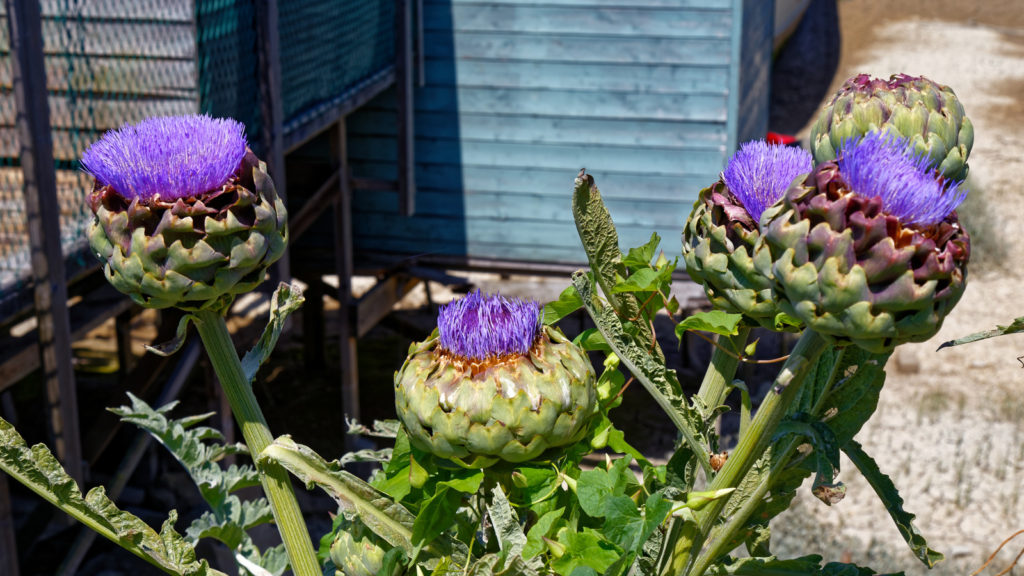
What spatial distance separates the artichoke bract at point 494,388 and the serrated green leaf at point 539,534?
0.22ft

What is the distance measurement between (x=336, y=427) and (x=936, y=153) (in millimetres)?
6813

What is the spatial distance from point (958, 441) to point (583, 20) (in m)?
4.06

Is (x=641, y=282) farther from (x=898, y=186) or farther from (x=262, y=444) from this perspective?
(x=262, y=444)

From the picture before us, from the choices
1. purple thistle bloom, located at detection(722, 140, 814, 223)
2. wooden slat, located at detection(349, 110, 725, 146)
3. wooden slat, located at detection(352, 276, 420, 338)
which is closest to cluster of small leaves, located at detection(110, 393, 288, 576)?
purple thistle bloom, located at detection(722, 140, 814, 223)

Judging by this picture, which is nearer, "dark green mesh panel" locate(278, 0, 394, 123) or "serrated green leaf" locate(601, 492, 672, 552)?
"serrated green leaf" locate(601, 492, 672, 552)

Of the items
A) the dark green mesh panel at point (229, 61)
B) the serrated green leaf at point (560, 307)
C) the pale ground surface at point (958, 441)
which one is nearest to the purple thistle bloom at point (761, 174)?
the serrated green leaf at point (560, 307)

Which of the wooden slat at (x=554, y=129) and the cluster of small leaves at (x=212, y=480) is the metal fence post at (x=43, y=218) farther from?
the wooden slat at (x=554, y=129)

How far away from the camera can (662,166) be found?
6.28 metres

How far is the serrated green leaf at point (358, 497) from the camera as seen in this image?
93 centimetres

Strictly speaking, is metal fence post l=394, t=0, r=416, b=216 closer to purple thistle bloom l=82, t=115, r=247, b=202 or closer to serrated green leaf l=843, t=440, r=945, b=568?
purple thistle bloom l=82, t=115, r=247, b=202

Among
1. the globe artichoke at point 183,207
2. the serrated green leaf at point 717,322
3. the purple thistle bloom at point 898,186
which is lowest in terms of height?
the serrated green leaf at point 717,322

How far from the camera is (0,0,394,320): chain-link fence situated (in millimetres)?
3557

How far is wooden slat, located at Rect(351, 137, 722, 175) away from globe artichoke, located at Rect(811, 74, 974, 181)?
522cm

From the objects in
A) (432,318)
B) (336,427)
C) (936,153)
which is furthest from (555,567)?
(432,318)
